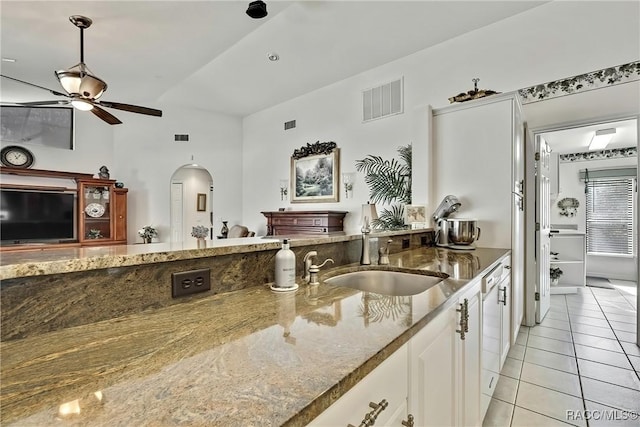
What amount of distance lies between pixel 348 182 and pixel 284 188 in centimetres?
154

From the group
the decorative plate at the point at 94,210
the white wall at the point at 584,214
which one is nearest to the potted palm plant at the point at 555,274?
the white wall at the point at 584,214

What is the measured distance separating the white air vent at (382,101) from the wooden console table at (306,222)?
5.11 feet

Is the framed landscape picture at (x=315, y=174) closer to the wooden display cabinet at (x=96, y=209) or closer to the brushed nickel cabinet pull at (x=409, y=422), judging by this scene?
the wooden display cabinet at (x=96, y=209)

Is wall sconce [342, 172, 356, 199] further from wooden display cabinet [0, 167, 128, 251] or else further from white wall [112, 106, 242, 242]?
wooden display cabinet [0, 167, 128, 251]

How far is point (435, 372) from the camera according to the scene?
989mm

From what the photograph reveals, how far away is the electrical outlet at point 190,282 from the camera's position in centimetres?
98

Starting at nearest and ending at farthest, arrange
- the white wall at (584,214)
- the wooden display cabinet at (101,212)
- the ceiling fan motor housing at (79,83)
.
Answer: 1. the ceiling fan motor housing at (79,83)
2. the wooden display cabinet at (101,212)
3. the white wall at (584,214)

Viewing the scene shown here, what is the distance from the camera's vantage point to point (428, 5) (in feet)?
10.3

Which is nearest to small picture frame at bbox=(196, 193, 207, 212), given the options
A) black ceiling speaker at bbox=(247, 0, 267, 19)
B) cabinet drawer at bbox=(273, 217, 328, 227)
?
cabinet drawer at bbox=(273, 217, 328, 227)

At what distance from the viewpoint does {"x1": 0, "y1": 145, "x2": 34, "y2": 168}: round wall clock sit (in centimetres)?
465

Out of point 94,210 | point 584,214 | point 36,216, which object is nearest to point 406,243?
point 584,214

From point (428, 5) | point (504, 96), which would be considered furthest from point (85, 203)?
point (504, 96)

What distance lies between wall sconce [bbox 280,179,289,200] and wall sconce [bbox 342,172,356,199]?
1358 millimetres

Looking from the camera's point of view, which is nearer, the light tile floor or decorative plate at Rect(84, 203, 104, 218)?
the light tile floor
